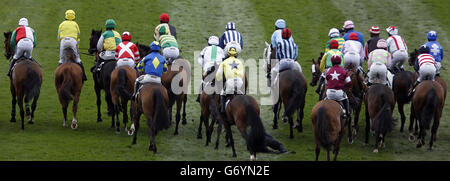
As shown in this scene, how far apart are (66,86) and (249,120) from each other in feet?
17.0

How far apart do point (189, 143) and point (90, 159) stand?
2566 millimetres

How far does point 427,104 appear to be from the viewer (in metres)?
17.2

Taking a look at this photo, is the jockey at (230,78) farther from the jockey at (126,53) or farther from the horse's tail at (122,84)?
the jockey at (126,53)

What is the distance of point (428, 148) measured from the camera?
17.6 m

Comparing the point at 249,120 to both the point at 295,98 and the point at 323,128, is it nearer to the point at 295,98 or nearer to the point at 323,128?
the point at 323,128

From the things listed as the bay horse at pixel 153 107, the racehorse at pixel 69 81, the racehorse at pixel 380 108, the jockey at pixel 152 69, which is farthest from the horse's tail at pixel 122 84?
the racehorse at pixel 380 108

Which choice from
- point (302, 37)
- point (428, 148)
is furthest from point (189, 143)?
point (302, 37)

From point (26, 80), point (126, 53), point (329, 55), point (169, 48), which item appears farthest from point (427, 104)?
point (26, 80)

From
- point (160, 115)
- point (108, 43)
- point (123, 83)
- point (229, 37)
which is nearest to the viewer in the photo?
point (160, 115)

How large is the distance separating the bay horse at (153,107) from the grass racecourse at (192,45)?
0.55 metres

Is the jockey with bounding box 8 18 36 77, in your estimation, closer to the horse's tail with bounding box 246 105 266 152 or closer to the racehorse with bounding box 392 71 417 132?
the horse's tail with bounding box 246 105 266 152

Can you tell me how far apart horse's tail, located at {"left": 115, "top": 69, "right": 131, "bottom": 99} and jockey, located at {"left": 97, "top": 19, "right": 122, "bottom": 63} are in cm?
151

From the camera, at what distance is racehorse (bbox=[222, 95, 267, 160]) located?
1517cm

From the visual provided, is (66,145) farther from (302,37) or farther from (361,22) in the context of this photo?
(361,22)
